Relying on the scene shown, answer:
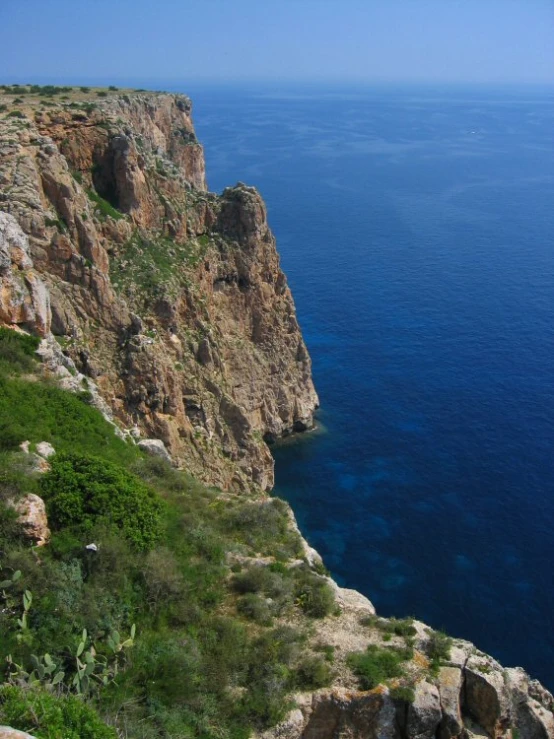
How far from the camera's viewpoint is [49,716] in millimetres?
13750

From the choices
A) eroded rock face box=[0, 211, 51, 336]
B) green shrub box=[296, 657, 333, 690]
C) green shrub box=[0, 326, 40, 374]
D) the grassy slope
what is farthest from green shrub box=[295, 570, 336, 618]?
eroded rock face box=[0, 211, 51, 336]

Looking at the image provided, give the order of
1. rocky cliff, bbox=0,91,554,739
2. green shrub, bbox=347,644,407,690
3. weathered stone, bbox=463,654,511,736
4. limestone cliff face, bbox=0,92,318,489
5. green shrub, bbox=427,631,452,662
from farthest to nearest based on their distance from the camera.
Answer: limestone cliff face, bbox=0,92,318,489 → green shrub, bbox=427,631,452,662 → weathered stone, bbox=463,654,511,736 → rocky cliff, bbox=0,91,554,739 → green shrub, bbox=347,644,407,690

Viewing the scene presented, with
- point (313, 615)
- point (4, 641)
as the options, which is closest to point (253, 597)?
point (313, 615)

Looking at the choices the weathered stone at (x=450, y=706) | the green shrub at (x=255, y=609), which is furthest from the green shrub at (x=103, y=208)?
the weathered stone at (x=450, y=706)

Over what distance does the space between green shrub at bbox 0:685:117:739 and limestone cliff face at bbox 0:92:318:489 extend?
21219mm

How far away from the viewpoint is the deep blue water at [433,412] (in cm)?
4738

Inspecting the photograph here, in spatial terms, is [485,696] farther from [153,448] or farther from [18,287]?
[18,287]

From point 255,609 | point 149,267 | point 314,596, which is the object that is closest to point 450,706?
point 314,596

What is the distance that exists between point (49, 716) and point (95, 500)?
8715 mm

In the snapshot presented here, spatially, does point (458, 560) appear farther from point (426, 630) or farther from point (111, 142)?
point (111, 142)

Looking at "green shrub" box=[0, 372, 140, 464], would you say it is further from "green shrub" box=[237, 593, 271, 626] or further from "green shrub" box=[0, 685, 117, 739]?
"green shrub" box=[0, 685, 117, 739]

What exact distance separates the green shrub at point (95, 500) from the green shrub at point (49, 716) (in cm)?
678

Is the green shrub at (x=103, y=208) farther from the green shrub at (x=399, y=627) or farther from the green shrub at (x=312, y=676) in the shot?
the green shrub at (x=312, y=676)

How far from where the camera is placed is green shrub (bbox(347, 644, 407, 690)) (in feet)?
64.3
